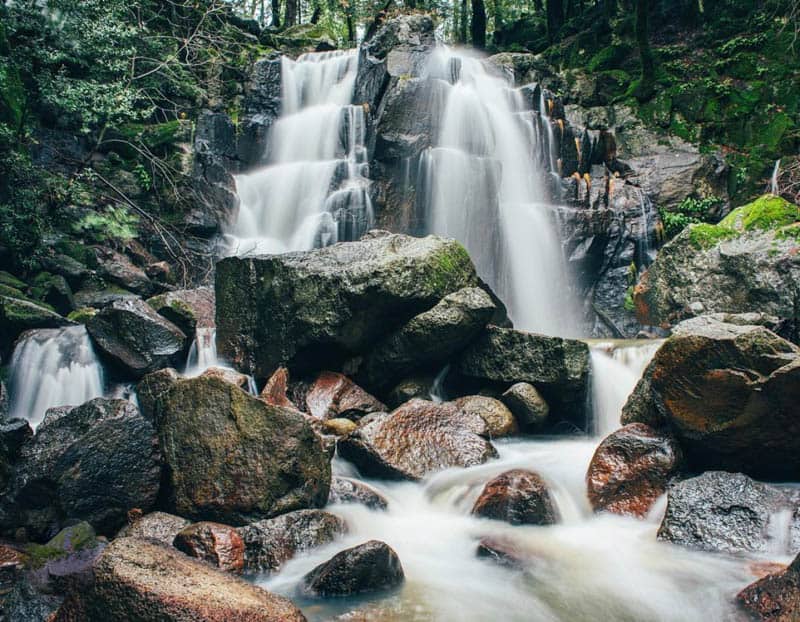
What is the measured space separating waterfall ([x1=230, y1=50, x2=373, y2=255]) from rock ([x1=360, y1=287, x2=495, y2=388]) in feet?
17.6

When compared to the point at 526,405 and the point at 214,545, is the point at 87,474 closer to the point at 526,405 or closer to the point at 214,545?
the point at 214,545

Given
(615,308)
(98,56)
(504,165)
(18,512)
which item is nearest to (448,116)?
(504,165)

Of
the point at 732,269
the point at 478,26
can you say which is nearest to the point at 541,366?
the point at 732,269

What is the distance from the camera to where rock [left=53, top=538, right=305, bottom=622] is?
2797 mm

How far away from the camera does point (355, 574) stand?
151 inches

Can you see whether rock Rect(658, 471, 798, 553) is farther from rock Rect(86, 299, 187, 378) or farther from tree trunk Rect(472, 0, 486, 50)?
tree trunk Rect(472, 0, 486, 50)

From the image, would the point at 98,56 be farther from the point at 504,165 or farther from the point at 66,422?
the point at 66,422

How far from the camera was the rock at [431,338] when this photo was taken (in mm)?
7844

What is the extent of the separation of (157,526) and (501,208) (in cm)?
1139

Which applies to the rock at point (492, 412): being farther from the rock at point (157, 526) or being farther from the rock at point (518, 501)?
the rock at point (157, 526)

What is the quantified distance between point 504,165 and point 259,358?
32.2ft

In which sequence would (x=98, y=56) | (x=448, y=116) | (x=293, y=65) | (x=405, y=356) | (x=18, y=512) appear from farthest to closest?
(x=293, y=65) < (x=448, y=116) < (x=98, y=56) < (x=405, y=356) < (x=18, y=512)

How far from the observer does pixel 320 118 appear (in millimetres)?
17109

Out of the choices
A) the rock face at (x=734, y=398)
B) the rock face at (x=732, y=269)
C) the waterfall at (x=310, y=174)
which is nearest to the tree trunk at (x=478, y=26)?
the waterfall at (x=310, y=174)
